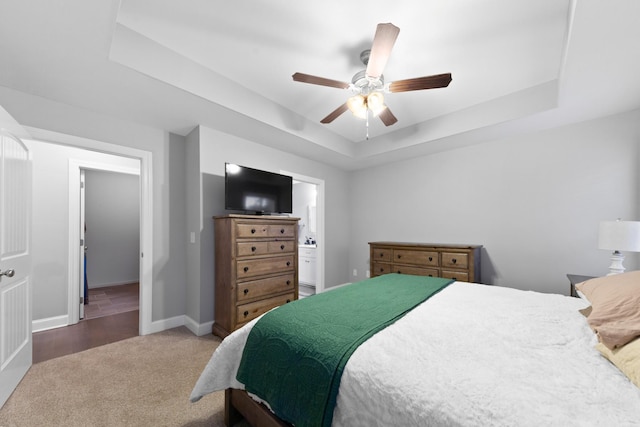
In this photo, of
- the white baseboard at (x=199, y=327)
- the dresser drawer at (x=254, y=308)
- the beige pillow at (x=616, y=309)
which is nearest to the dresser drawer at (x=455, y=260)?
the beige pillow at (x=616, y=309)

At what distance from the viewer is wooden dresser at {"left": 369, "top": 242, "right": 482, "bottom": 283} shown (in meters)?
3.29

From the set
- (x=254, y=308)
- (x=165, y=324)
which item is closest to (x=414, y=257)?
(x=254, y=308)

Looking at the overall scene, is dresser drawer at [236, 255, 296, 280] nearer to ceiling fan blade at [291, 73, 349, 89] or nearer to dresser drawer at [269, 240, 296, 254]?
dresser drawer at [269, 240, 296, 254]

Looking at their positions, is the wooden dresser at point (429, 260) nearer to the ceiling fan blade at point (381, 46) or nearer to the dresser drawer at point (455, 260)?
the dresser drawer at point (455, 260)

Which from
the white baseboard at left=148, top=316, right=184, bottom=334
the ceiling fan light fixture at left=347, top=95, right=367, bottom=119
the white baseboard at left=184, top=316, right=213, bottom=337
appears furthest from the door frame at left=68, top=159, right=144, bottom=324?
the ceiling fan light fixture at left=347, top=95, right=367, bottom=119

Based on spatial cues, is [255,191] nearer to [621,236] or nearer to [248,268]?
[248,268]

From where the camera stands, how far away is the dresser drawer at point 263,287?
2789 mm

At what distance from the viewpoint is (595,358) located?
3.24 feet

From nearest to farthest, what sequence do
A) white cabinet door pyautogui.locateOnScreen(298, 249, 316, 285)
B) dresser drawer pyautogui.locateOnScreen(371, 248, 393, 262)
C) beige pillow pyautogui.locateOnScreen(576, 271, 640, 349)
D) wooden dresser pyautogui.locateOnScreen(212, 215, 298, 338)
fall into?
beige pillow pyautogui.locateOnScreen(576, 271, 640, 349) → wooden dresser pyautogui.locateOnScreen(212, 215, 298, 338) → dresser drawer pyautogui.locateOnScreen(371, 248, 393, 262) → white cabinet door pyautogui.locateOnScreen(298, 249, 316, 285)

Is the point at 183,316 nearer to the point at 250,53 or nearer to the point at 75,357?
the point at 75,357

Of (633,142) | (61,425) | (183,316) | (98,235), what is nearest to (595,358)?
(61,425)

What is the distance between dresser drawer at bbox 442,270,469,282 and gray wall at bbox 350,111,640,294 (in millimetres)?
512

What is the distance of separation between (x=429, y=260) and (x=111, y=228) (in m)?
6.18

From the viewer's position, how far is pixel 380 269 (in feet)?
13.2
